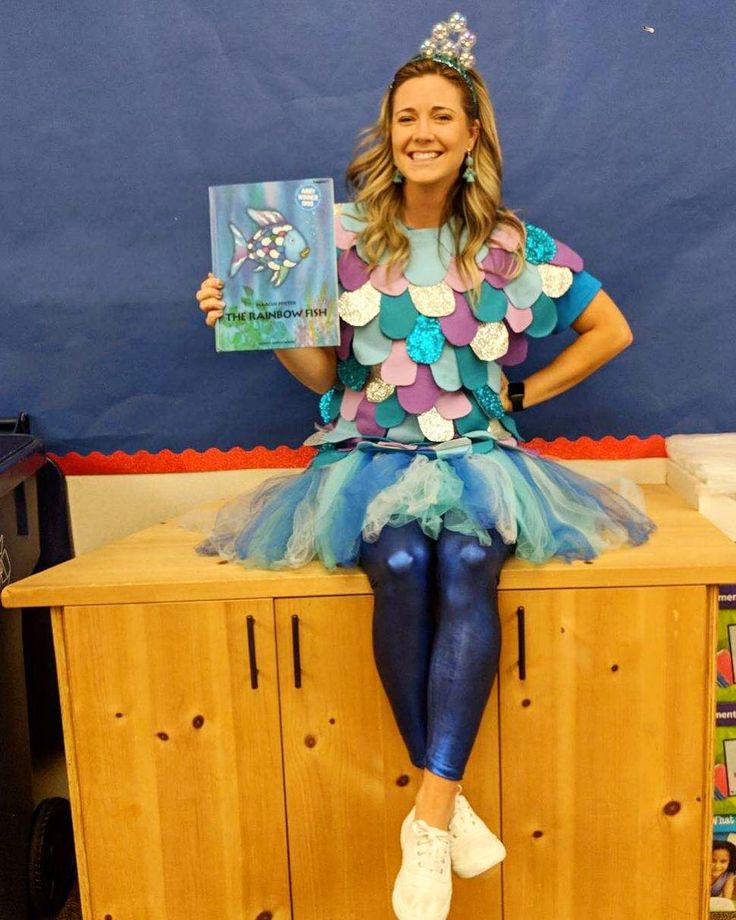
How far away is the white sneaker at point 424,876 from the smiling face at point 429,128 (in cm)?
115

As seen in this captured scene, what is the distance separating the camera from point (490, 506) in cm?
142

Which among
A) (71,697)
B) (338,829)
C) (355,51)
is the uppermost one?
(355,51)

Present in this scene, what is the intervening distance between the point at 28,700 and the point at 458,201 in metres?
1.41

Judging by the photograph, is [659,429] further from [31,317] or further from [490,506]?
[31,317]

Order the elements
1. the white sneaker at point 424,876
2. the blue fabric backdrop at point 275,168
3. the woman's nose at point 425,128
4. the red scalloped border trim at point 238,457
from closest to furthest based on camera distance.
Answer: the white sneaker at point 424,876
the woman's nose at point 425,128
the blue fabric backdrop at point 275,168
the red scalloped border trim at point 238,457

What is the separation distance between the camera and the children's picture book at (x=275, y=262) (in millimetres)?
1451

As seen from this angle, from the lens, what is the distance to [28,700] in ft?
6.08

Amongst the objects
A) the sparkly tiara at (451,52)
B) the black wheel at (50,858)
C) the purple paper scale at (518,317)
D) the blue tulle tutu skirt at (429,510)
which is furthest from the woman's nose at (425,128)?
the black wheel at (50,858)

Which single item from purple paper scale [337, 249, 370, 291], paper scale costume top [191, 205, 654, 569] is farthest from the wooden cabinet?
purple paper scale [337, 249, 370, 291]

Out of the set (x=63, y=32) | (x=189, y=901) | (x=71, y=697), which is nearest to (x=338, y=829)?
(x=189, y=901)

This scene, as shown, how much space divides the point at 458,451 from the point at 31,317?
112 cm

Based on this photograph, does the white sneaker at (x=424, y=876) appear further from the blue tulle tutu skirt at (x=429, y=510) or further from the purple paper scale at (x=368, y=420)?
the purple paper scale at (x=368, y=420)

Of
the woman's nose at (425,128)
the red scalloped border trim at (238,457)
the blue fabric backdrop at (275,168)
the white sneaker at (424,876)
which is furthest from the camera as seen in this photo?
the red scalloped border trim at (238,457)

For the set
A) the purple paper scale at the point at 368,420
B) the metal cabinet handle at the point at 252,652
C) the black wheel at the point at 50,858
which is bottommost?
the black wheel at the point at 50,858
